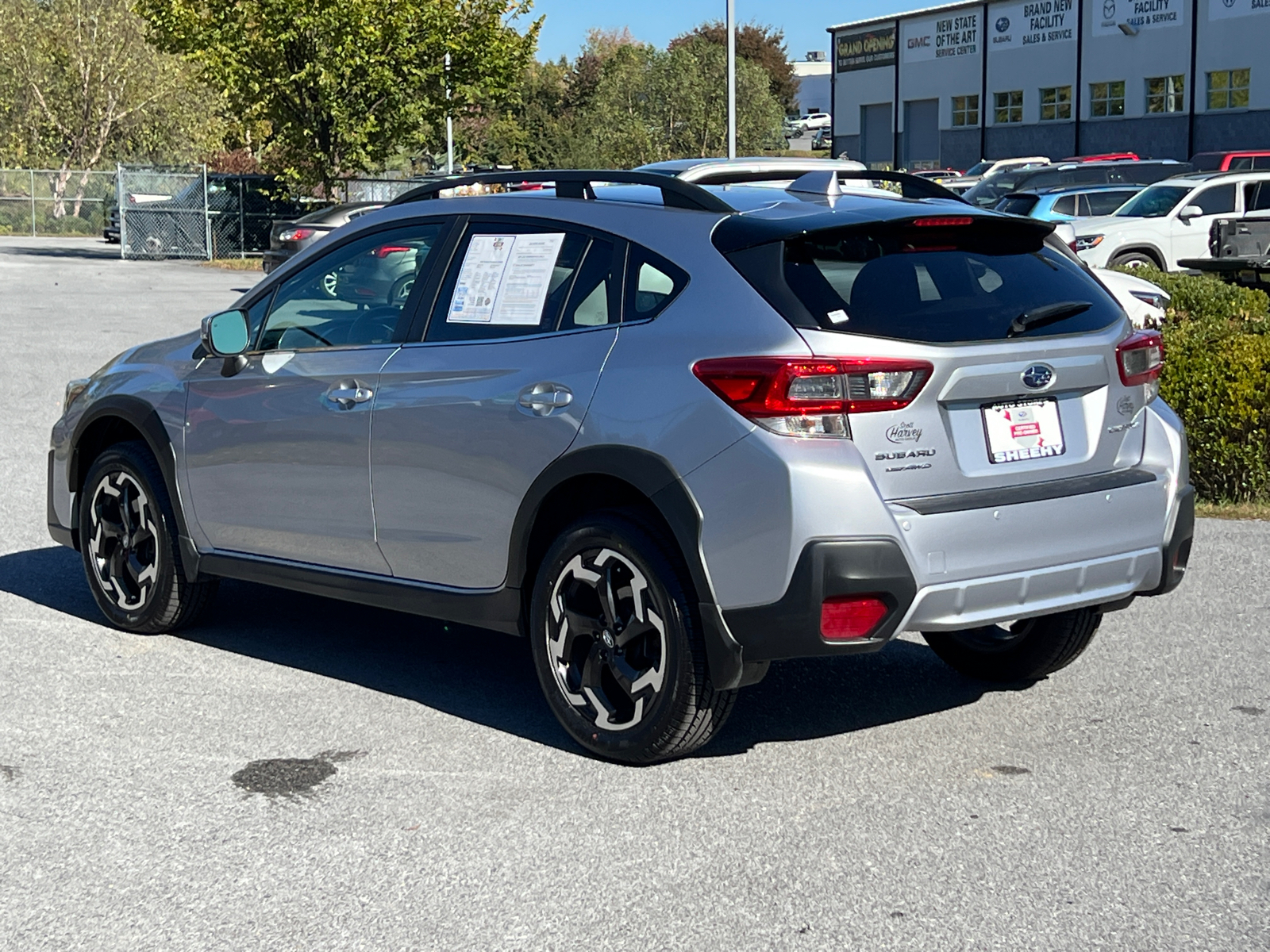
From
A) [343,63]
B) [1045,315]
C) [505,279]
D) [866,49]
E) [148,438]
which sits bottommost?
[148,438]

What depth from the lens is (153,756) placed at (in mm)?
5207

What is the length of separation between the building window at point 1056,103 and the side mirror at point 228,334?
202 feet

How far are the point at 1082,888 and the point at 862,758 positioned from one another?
114 centimetres

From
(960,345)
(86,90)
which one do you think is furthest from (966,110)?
(960,345)

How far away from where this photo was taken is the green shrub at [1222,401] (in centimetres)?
924

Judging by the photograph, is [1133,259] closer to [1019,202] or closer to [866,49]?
[1019,202]

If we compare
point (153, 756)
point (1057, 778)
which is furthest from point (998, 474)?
point (153, 756)

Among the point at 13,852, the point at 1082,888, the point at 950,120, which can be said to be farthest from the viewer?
the point at 950,120

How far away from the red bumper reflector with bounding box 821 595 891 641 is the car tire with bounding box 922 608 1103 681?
115cm

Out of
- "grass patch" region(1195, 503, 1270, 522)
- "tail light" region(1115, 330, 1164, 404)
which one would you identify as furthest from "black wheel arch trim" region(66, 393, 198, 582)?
"grass patch" region(1195, 503, 1270, 522)

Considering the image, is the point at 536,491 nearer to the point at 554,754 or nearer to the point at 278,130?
the point at 554,754

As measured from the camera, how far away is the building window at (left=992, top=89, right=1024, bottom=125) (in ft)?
218

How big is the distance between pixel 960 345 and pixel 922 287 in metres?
0.24

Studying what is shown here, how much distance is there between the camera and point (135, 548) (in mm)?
6754
